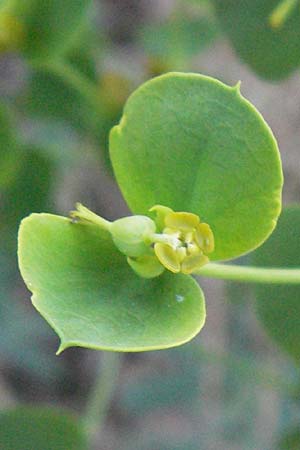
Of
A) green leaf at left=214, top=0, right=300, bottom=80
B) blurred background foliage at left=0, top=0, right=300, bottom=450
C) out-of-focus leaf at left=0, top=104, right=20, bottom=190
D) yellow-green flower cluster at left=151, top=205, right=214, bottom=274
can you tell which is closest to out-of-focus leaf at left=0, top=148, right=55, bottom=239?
blurred background foliage at left=0, top=0, right=300, bottom=450

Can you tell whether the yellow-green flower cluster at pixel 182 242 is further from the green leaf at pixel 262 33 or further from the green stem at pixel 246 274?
the green leaf at pixel 262 33

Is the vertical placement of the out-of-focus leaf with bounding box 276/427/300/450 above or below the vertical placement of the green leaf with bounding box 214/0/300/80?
below

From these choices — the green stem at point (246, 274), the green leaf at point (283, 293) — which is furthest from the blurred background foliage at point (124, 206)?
the green stem at point (246, 274)

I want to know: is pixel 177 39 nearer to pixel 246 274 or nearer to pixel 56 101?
pixel 56 101

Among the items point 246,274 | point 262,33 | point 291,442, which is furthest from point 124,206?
point 246,274

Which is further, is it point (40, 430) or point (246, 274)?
point (40, 430)

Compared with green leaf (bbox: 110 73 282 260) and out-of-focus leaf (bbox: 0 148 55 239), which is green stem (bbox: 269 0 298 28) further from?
out-of-focus leaf (bbox: 0 148 55 239)
